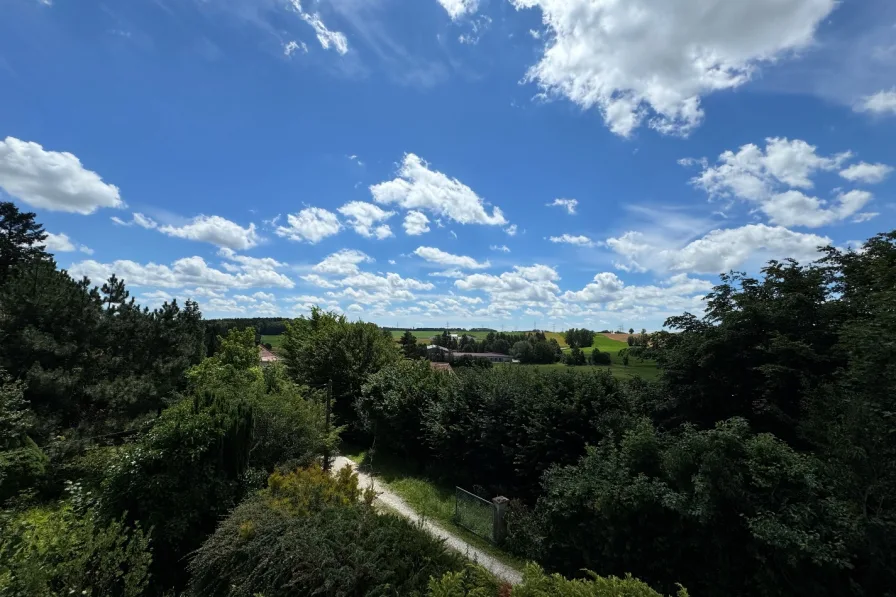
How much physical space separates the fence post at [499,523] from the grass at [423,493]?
0.21m

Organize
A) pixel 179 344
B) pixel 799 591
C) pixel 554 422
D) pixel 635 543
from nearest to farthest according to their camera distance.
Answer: pixel 799 591 → pixel 635 543 → pixel 554 422 → pixel 179 344

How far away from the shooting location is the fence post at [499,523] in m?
9.08

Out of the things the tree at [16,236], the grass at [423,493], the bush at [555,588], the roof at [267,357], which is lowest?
the grass at [423,493]

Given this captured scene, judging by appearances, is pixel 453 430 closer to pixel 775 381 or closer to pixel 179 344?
pixel 775 381

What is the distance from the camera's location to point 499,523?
30.0 ft

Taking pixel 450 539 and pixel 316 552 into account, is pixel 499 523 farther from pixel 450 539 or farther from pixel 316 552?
pixel 316 552

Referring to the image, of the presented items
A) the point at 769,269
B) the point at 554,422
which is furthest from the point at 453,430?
the point at 769,269

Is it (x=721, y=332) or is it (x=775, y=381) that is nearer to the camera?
(x=775, y=381)

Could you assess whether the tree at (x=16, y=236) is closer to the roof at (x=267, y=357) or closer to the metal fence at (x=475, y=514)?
the roof at (x=267, y=357)

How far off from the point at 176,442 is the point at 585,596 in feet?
28.6

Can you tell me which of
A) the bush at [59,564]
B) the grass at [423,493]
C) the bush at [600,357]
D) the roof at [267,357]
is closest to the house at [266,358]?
the roof at [267,357]

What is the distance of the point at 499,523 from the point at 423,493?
367cm

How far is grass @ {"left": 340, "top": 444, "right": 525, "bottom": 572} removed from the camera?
29.6ft

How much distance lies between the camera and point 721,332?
29.1ft
